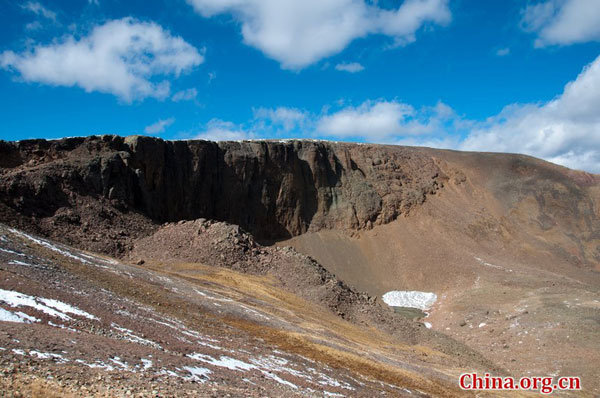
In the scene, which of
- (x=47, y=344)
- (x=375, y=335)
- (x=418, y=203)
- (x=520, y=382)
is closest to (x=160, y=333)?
(x=47, y=344)

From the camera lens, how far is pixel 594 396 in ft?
78.7

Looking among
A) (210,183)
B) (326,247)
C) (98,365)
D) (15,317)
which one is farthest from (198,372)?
(326,247)

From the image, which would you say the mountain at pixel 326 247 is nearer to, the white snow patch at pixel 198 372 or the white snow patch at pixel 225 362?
the white snow patch at pixel 225 362

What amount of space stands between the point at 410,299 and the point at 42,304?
40697 mm

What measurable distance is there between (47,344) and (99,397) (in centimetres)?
304

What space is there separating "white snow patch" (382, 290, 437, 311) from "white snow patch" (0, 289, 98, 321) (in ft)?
124

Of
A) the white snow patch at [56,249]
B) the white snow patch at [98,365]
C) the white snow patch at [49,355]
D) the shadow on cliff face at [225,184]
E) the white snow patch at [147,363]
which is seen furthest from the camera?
the shadow on cliff face at [225,184]

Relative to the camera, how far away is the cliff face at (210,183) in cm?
3481

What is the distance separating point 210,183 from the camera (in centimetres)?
5431

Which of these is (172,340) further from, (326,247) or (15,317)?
(326,247)

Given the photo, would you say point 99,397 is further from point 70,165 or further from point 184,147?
point 184,147

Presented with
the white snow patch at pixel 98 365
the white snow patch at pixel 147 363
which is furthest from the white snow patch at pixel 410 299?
the white snow patch at pixel 98 365

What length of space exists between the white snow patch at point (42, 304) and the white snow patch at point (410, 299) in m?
37.8

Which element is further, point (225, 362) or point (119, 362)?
point (225, 362)
